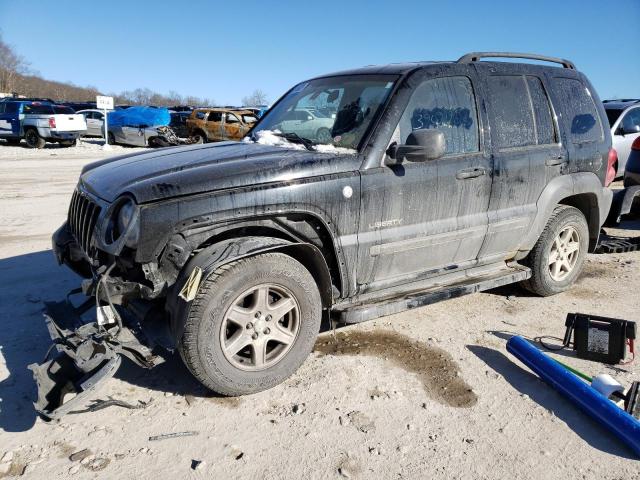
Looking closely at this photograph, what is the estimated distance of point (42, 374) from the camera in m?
2.78

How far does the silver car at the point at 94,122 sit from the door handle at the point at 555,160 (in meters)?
26.2

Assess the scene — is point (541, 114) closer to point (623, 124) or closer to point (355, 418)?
point (355, 418)

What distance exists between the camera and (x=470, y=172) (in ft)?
12.4

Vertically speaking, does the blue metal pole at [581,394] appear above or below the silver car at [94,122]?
below

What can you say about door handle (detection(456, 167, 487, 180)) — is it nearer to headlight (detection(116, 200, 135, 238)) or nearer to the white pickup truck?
headlight (detection(116, 200, 135, 238))

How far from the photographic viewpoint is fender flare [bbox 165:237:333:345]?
2.81 metres

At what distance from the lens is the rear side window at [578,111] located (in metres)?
4.52

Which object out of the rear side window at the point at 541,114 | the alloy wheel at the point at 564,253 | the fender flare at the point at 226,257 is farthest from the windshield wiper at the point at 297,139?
the alloy wheel at the point at 564,253

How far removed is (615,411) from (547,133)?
7.96 ft

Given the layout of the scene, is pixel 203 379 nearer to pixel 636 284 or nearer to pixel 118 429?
pixel 118 429

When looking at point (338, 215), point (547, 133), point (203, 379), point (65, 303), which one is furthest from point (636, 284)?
point (65, 303)

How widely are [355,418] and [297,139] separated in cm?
197

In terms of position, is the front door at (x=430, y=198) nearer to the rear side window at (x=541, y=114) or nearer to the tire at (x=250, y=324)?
the tire at (x=250, y=324)

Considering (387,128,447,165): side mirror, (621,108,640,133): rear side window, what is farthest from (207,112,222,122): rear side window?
(387,128,447,165): side mirror
